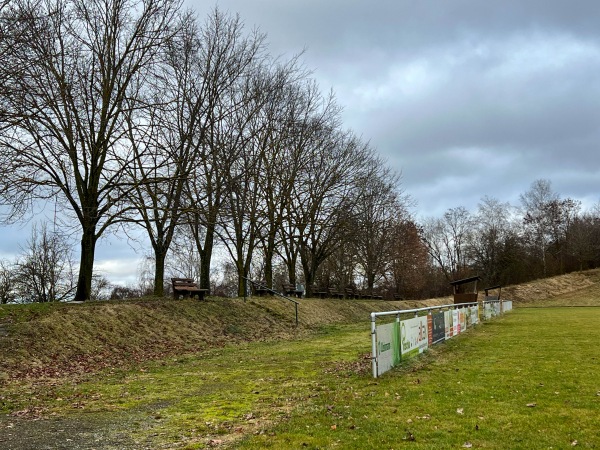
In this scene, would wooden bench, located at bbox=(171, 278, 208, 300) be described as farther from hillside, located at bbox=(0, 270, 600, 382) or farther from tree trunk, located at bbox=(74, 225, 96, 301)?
tree trunk, located at bbox=(74, 225, 96, 301)

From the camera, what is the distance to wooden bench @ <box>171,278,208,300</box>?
2059cm

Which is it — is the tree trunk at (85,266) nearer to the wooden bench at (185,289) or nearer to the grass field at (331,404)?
the wooden bench at (185,289)

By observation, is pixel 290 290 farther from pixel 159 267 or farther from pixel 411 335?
pixel 411 335

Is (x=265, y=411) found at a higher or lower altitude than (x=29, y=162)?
lower

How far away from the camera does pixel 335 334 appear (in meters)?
21.1

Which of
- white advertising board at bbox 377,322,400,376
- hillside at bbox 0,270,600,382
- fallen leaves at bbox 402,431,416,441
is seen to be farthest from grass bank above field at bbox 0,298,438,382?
fallen leaves at bbox 402,431,416,441

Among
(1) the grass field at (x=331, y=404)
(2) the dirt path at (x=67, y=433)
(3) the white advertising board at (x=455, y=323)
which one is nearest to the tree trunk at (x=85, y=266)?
(1) the grass field at (x=331, y=404)

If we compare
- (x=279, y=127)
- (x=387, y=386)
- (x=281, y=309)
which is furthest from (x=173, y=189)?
(x=387, y=386)

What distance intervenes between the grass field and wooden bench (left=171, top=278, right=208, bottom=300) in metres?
7.95

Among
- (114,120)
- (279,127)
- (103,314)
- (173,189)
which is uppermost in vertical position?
(279,127)

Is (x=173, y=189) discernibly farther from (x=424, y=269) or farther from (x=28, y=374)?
(x=424, y=269)

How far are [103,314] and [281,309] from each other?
430 inches

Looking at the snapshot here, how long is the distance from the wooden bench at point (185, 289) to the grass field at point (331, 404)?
7955 mm

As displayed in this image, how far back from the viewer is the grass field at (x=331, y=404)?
5555mm
